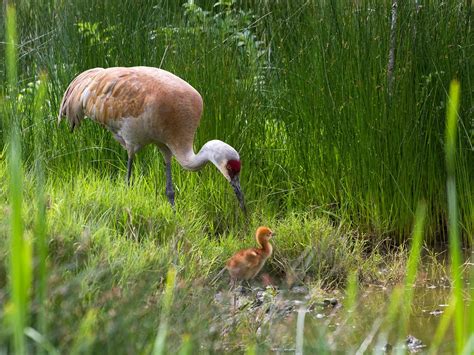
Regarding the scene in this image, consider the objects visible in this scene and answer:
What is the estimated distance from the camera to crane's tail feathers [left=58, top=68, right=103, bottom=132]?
6.39 metres

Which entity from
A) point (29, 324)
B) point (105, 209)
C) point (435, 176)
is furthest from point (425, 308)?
point (29, 324)

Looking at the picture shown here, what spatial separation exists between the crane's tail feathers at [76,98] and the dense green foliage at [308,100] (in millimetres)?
277

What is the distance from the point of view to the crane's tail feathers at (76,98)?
252 inches

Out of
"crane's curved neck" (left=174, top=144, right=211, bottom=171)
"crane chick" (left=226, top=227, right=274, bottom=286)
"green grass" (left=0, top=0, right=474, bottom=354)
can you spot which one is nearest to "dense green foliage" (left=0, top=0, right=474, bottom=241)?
"green grass" (left=0, top=0, right=474, bottom=354)

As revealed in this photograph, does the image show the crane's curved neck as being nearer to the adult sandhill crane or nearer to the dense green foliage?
the adult sandhill crane

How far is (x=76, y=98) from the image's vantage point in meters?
6.42

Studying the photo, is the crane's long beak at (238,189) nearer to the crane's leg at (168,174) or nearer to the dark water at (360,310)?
the crane's leg at (168,174)

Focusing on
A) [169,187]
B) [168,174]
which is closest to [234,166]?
[169,187]

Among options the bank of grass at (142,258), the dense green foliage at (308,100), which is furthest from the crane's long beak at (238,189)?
the dense green foliage at (308,100)

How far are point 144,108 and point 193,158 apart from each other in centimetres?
43

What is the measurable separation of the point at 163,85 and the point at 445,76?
5.47 ft

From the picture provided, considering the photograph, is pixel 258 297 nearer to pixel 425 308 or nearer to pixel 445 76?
pixel 425 308

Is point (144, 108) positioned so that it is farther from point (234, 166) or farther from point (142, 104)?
point (234, 166)

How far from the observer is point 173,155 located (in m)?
6.56
